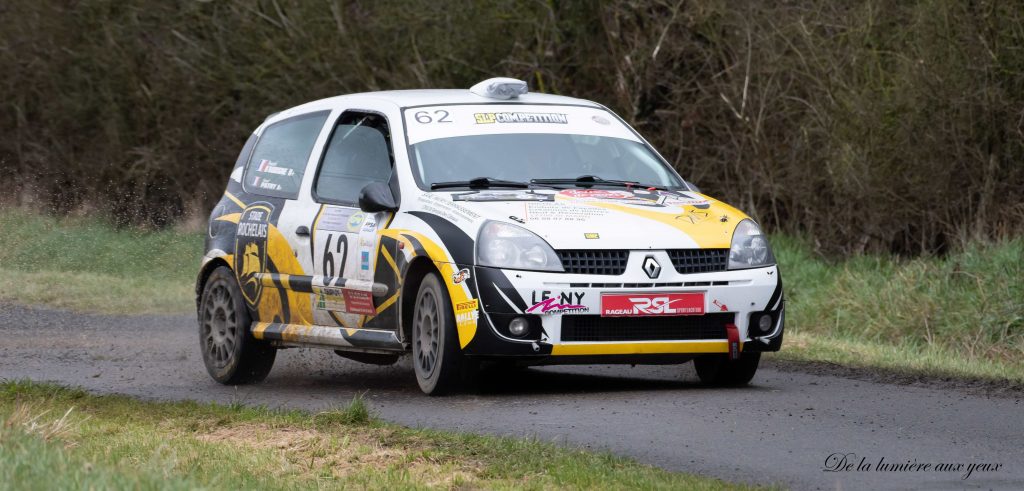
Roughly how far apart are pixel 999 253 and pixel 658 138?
5666mm

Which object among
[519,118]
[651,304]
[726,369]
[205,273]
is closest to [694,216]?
[651,304]

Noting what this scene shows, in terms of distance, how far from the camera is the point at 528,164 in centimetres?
1002

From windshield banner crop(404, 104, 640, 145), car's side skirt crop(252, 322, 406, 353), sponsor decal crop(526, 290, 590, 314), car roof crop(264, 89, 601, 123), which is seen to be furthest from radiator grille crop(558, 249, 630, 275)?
car roof crop(264, 89, 601, 123)

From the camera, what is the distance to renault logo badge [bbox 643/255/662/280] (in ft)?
29.3

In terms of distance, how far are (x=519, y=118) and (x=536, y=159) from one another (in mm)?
431

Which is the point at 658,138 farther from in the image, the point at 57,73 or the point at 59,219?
the point at 57,73

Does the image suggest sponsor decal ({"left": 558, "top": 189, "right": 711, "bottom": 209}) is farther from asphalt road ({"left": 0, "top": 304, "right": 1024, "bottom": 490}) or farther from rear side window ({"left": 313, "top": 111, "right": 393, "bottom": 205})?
rear side window ({"left": 313, "top": 111, "right": 393, "bottom": 205})

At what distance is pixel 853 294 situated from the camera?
49.9 ft

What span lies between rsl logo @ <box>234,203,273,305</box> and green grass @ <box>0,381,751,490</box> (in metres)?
2.66

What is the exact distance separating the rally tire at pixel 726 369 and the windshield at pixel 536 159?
3.76 ft

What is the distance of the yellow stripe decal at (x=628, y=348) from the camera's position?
8.91 metres

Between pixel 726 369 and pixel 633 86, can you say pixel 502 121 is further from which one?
pixel 633 86

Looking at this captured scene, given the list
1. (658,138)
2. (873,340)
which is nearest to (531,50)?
(658,138)

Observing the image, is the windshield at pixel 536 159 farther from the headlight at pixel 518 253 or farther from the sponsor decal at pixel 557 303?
the sponsor decal at pixel 557 303
